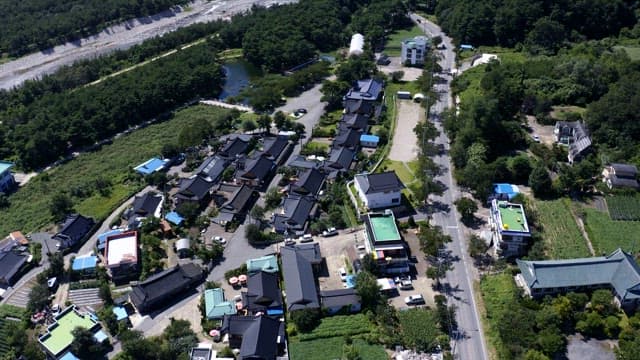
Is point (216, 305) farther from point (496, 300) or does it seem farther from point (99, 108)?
point (99, 108)

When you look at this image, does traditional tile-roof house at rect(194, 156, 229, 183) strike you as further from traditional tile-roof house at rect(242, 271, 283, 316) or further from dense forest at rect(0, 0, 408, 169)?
traditional tile-roof house at rect(242, 271, 283, 316)

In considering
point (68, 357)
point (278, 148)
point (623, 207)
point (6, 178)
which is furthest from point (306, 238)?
point (6, 178)

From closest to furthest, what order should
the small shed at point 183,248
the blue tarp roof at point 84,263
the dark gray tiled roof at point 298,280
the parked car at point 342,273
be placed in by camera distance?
the dark gray tiled roof at point 298,280 → the parked car at point 342,273 → the blue tarp roof at point 84,263 → the small shed at point 183,248

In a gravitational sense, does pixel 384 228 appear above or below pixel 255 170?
below

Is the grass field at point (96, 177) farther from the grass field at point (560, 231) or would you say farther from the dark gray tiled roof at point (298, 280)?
the grass field at point (560, 231)

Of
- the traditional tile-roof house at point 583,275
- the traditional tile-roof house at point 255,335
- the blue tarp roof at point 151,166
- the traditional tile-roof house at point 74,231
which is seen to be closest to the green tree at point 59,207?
the traditional tile-roof house at point 74,231

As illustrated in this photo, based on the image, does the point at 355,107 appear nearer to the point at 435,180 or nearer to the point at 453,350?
the point at 435,180

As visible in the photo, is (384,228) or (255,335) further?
(384,228)
